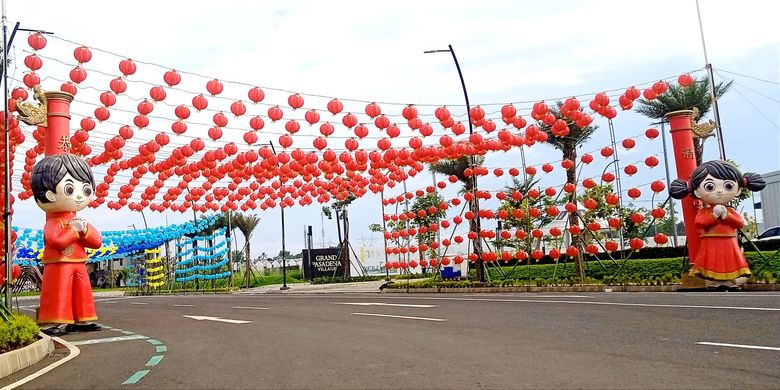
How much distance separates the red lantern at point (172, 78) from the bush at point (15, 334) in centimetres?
655

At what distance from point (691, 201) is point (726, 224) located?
211 cm

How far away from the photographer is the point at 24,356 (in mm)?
9812

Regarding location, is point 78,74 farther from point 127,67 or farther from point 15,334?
point 15,334

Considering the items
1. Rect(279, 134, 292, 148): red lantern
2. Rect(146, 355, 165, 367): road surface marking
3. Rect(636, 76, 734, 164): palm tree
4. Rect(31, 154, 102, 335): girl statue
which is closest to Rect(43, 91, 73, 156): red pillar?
Rect(31, 154, 102, 335): girl statue

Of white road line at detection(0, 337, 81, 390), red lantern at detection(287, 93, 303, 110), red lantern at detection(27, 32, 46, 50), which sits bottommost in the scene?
white road line at detection(0, 337, 81, 390)

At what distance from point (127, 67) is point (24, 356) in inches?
290

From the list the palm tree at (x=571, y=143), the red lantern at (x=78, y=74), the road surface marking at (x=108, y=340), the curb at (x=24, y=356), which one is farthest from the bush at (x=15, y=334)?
the palm tree at (x=571, y=143)

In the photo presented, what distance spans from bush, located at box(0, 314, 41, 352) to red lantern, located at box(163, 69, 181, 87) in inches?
258

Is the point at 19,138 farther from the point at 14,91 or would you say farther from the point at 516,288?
the point at 516,288

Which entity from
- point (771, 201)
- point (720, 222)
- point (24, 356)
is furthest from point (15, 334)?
point (771, 201)

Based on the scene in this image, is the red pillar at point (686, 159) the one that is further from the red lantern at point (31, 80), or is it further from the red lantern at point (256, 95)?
the red lantern at point (31, 80)

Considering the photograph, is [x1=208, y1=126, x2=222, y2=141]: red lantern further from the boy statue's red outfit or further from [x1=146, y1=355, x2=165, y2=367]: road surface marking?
[x1=146, y1=355, x2=165, y2=367]: road surface marking

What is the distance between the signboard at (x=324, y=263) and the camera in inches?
2077

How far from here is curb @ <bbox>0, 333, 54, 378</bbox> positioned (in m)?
9.05
